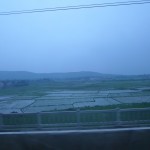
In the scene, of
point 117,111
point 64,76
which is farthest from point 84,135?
point 64,76

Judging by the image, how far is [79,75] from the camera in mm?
90625

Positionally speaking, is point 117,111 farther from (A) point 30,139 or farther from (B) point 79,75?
(B) point 79,75

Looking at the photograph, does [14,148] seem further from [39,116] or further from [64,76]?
[64,76]

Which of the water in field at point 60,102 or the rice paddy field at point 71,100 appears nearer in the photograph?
the rice paddy field at point 71,100

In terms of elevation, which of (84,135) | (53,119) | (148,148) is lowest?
(53,119)

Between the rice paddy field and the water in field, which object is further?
the water in field

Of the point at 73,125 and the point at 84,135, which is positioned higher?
the point at 84,135

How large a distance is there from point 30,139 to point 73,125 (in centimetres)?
623

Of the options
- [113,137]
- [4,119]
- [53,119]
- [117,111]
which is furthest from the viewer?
[53,119]

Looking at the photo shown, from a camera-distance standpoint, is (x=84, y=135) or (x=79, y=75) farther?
(x=79, y=75)

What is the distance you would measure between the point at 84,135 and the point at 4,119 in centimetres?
734

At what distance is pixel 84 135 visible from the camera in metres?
2.67

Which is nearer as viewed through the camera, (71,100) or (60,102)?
(60,102)

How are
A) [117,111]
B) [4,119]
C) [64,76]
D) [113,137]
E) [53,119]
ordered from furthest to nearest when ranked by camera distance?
[64,76], [53,119], [4,119], [117,111], [113,137]
